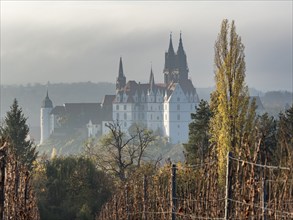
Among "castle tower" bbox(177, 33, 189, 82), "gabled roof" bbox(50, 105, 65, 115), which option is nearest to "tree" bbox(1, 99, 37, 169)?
"castle tower" bbox(177, 33, 189, 82)

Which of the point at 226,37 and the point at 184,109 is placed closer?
the point at 226,37

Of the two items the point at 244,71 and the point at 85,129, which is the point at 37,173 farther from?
the point at 85,129

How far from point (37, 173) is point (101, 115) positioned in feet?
347

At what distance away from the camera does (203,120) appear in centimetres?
3459

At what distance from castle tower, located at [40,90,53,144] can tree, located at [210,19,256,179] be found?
115 m

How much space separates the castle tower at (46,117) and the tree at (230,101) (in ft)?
377

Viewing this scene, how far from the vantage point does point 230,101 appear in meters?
27.1

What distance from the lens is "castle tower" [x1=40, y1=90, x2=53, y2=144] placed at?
14262 cm

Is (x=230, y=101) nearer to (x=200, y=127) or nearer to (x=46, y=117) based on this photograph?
(x=200, y=127)

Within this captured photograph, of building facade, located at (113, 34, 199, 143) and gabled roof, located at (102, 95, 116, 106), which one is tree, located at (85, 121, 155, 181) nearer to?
building facade, located at (113, 34, 199, 143)

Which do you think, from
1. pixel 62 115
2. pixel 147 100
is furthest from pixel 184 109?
pixel 62 115

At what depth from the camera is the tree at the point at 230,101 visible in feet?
87.4

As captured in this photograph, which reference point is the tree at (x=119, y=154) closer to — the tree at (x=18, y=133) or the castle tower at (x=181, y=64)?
the tree at (x=18, y=133)

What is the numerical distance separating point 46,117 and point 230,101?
393 feet
